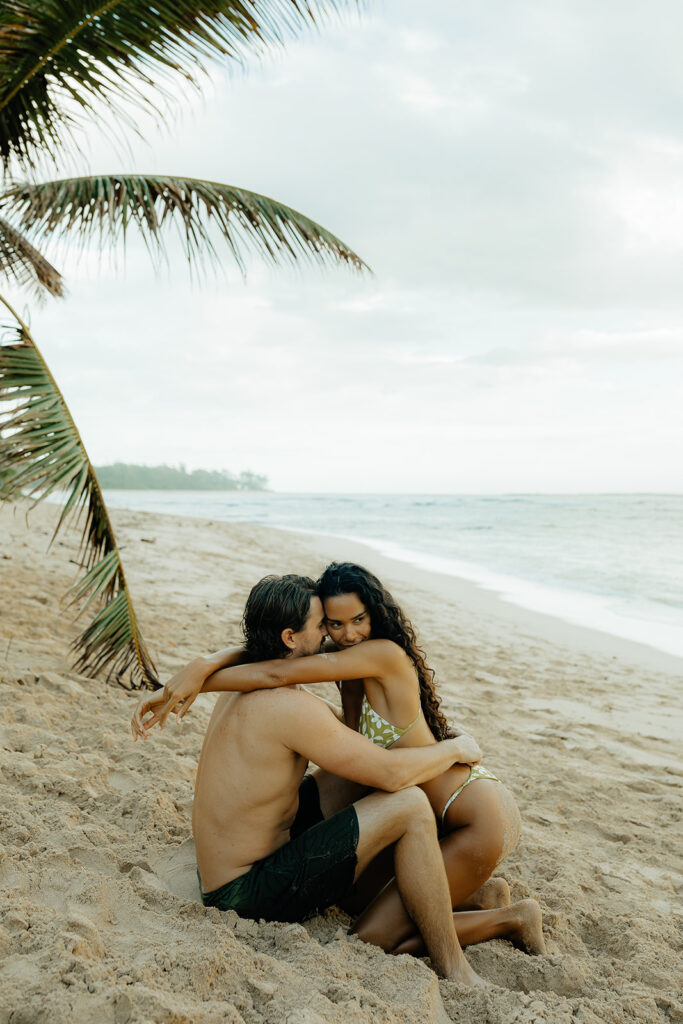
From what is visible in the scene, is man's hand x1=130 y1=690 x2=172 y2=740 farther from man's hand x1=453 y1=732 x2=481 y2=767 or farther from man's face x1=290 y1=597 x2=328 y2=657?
man's hand x1=453 y1=732 x2=481 y2=767

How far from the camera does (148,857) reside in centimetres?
275

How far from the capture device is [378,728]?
2.75 metres

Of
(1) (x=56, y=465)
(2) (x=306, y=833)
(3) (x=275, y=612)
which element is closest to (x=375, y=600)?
(3) (x=275, y=612)

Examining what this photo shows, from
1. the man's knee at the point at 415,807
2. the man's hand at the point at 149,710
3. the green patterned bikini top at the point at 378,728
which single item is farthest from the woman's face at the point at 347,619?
the man's hand at the point at 149,710

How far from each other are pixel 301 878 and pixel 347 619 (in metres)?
0.88

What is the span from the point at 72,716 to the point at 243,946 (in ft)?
7.25

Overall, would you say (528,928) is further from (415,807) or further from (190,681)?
(190,681)

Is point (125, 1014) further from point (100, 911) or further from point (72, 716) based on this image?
point (72, 716)

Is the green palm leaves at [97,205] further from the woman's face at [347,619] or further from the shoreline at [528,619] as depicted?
the shoreline at [528,619]

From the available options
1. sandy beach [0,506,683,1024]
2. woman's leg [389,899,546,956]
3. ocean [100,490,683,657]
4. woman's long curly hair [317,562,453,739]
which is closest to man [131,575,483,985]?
sandy beach [0,506,683,1024]

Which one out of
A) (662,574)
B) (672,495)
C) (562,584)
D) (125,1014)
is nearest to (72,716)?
(125,1014)

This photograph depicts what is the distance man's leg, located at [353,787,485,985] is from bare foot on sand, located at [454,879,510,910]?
1.37 feet

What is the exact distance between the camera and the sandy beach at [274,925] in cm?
192

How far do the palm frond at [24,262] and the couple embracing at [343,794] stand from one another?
14.2 feet
